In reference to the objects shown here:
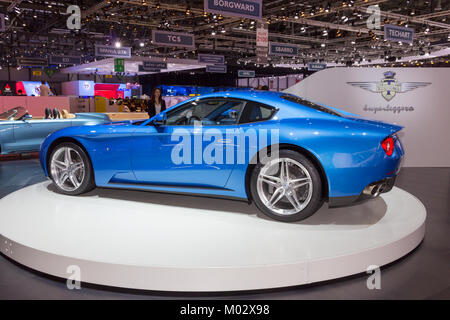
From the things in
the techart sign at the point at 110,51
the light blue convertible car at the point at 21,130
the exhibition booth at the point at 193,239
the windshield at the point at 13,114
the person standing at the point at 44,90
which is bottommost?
the exhibition booth at the point at 193,239

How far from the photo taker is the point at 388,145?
9.78ft

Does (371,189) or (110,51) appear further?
(110,51)

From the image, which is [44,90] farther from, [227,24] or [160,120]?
[227,24]

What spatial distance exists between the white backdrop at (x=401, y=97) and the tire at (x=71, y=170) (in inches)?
178

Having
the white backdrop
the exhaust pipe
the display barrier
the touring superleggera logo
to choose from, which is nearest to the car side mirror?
the exhaust pipe

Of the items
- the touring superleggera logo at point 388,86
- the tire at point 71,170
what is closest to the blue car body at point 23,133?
the tire at point 71,170

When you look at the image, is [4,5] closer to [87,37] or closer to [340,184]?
[87,37]

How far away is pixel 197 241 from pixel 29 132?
18.9 ft

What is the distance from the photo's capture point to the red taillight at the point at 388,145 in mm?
2955

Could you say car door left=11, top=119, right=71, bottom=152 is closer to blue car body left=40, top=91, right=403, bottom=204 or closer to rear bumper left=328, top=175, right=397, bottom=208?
blue car body left=40, top=91, right=403, bottom=204

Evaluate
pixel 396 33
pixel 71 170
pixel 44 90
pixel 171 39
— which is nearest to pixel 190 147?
pixel 71 170

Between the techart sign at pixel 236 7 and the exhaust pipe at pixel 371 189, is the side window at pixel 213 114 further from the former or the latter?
the techart sign at pixel 236 7

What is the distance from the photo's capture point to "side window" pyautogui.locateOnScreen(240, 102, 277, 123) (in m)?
3.29
